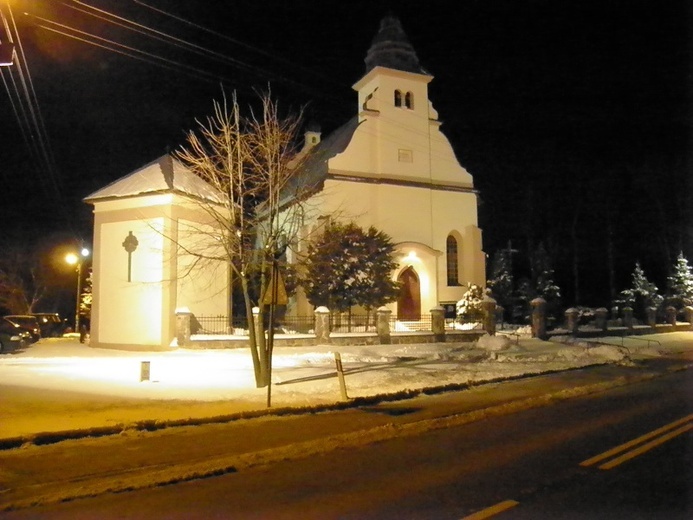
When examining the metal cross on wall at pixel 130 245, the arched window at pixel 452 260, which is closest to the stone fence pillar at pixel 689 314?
the arched window at pixel 452 260

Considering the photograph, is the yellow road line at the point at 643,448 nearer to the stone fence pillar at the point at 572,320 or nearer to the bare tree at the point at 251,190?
the bare tree at the point at 251,190

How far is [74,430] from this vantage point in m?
9.77

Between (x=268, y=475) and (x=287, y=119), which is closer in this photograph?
(x=268, y=475)

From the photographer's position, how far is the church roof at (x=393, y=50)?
1480 inches

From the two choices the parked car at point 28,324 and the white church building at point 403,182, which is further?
the white church building at point 403,182

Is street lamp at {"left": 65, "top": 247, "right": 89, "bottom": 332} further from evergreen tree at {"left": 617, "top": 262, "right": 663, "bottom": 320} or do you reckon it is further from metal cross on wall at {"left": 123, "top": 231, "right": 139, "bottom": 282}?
evergreen tree at {"left": 617, "top": 262, "right": 663, "bottom": 320}

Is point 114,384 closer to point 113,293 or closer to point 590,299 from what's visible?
point 113,293

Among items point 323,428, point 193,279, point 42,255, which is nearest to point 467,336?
point 193,279

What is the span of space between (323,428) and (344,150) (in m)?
26.8

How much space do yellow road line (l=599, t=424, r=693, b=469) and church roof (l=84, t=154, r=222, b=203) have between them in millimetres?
18380

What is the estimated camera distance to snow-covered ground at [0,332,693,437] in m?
12.0

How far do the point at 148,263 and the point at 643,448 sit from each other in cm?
1996

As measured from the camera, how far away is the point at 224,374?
17297mm

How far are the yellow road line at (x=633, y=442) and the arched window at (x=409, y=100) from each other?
95.9ft
